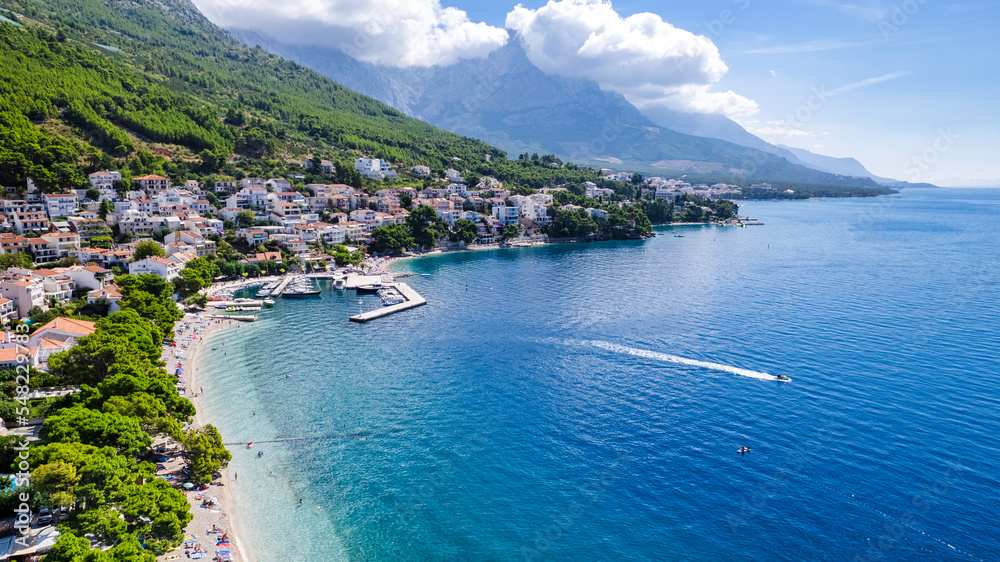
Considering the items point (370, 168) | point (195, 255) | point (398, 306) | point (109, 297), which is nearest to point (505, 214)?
point (370, 168)

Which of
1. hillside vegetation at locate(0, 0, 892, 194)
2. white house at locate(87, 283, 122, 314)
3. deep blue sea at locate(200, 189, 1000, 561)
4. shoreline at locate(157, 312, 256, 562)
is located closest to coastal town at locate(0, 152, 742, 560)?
shoreline at locate(157, 312, 256, 562)

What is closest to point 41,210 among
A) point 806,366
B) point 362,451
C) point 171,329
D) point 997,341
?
point 171,329

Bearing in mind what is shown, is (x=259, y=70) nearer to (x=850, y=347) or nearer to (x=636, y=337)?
(x=636, y=337)

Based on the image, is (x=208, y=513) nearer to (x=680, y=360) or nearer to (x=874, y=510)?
(x=874, y=510)

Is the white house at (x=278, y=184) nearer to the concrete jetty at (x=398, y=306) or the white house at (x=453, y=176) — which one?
the concrete jetty at (x=398, y=306)

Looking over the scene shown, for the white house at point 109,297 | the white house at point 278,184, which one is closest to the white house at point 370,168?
the white house at point 278,184

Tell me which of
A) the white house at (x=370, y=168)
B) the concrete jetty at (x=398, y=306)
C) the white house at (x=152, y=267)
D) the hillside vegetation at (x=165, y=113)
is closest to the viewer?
the concrete jetty at (x=398, y=306)
